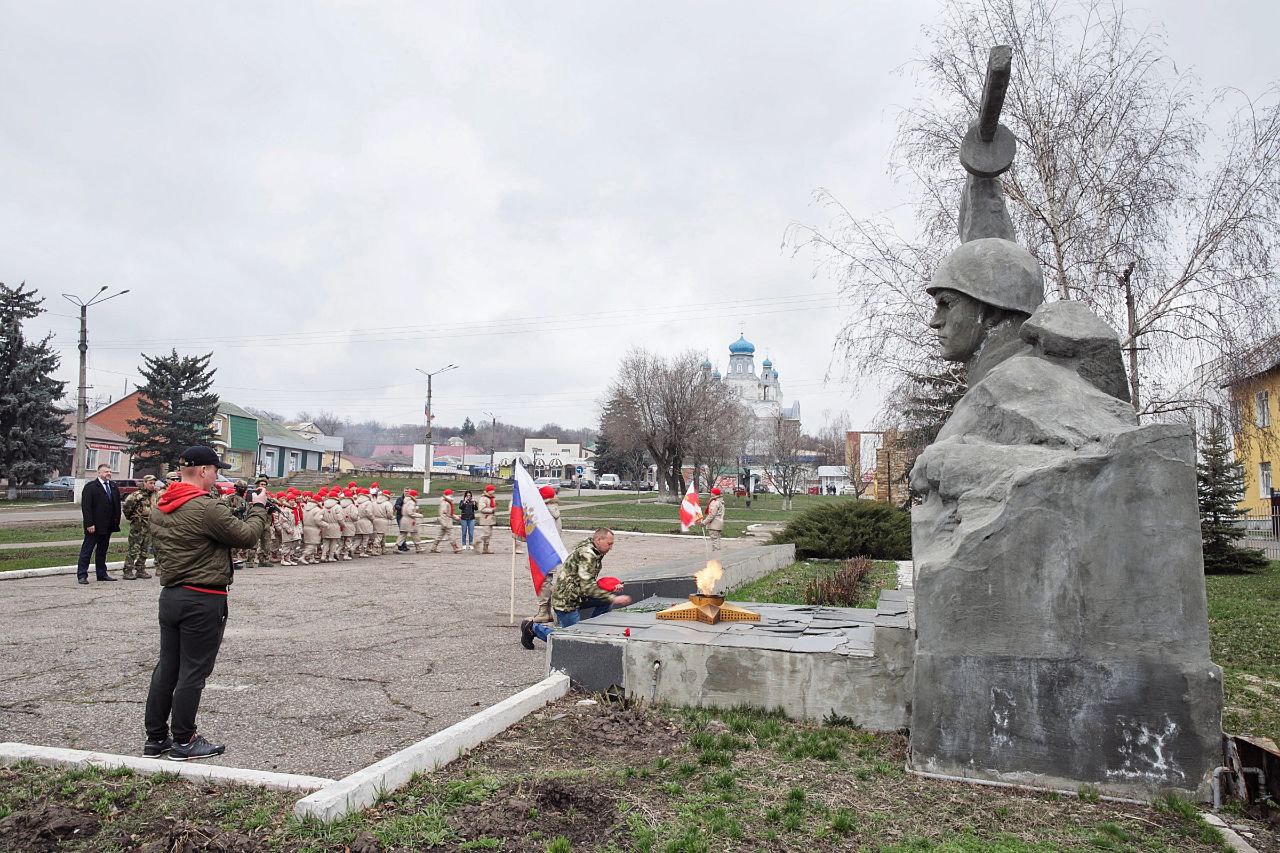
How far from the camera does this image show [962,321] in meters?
5.51

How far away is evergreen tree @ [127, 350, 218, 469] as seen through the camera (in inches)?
1766

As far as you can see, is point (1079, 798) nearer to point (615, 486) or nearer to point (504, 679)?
point (504, 679)

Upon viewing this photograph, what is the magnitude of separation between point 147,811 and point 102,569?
471 inches

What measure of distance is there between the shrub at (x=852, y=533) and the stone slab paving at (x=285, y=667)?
28.3ft

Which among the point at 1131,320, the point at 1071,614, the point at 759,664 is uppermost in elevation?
the point at 1131,320

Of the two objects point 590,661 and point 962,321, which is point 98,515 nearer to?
point 590,661

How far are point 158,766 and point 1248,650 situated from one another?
10087mm

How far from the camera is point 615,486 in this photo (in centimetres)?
8519

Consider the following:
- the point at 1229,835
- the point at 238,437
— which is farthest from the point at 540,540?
the point at 238,437

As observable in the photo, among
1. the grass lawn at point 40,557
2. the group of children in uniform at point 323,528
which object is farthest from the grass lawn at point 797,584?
the grass lawn at point 40,557

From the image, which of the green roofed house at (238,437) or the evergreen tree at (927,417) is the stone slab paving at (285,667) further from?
the green roofed house at (238,437)

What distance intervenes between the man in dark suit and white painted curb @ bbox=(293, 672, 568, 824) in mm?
10790

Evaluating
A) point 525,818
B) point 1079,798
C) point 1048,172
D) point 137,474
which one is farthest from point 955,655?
point 137,474

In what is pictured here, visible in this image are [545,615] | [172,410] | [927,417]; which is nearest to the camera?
[545,615]
